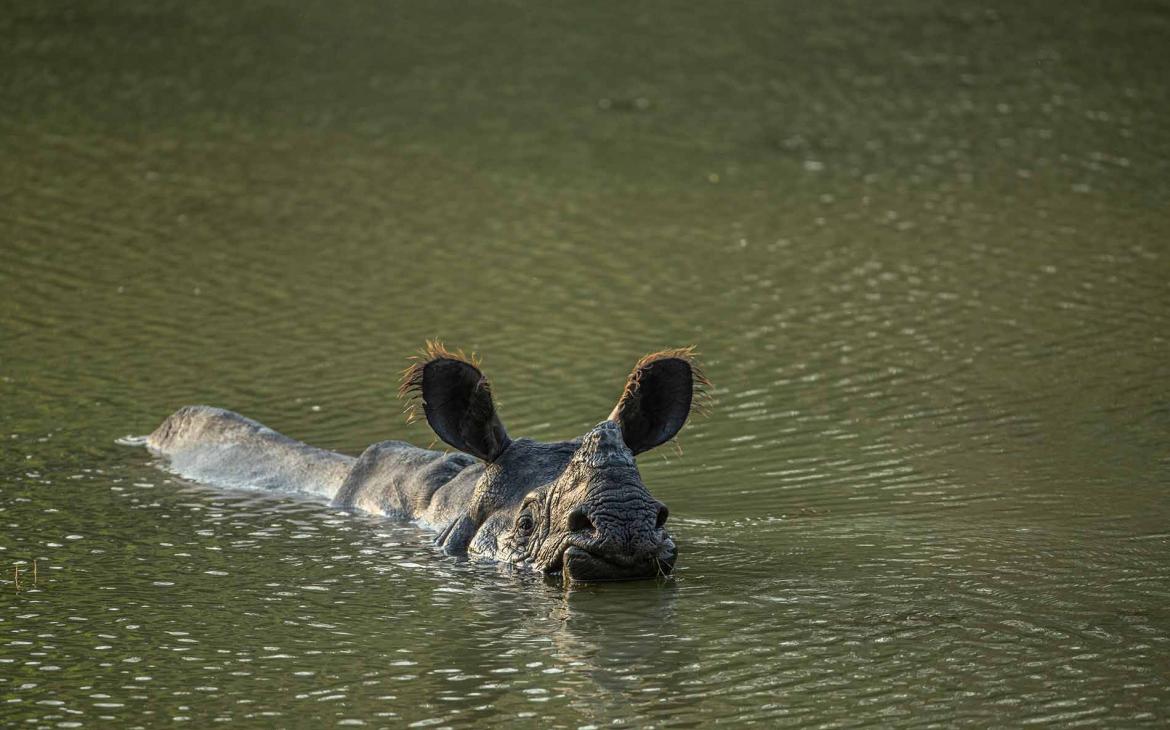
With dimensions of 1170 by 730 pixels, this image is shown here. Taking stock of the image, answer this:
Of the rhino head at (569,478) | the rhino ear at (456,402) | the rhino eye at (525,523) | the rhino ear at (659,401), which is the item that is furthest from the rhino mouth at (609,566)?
the rhino ear at (456,402)

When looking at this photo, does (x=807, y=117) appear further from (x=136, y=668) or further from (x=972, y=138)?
(x=136, y=668)

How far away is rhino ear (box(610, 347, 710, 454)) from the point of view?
12.0 metres

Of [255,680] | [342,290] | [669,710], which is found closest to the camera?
[669,710]

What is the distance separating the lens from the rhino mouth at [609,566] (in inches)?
442

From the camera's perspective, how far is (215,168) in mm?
27484

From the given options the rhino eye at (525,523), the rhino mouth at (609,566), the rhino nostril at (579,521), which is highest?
the rhino nostril at (579,521)

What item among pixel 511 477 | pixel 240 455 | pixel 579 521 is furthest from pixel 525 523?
pixel 240 455

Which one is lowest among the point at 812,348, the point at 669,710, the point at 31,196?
the point at 669,710

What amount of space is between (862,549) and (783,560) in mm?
579

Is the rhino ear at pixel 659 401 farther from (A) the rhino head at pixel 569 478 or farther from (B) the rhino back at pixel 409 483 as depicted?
(B) the rhino back at pixel 409 483

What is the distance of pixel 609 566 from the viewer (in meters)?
11.3

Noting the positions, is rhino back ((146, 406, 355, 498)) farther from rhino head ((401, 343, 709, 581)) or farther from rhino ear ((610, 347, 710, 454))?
rhino ear ((610, 347, 710, 454))

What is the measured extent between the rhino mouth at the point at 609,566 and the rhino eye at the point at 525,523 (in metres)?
0.50

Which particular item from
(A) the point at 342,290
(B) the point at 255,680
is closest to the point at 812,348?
(A) the point at 342,290
